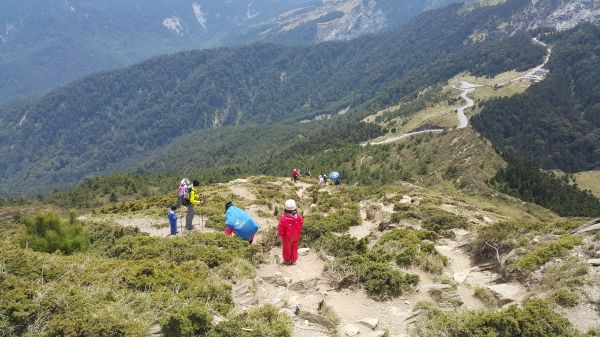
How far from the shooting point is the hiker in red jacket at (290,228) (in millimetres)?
17859

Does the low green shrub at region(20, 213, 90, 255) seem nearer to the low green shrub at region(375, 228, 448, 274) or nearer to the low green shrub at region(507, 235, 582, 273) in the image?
the low green shrub at region(375, 228, 448, 274)

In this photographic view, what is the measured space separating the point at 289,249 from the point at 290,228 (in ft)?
3.86

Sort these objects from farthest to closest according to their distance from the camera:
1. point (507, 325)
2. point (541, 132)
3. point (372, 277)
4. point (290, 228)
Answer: point (541, 132) → point (290, 228) → point (372, 277) → point (507, 325)

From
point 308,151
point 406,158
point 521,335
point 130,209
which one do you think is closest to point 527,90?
point 308,151

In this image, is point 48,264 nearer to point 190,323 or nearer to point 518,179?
point 190,323

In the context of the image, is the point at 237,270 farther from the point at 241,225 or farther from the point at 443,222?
the point at 443,222

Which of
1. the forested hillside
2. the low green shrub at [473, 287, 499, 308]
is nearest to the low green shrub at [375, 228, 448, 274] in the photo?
the low green shrub at [473, 287, 499, 308]

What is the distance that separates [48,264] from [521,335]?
13.8 m

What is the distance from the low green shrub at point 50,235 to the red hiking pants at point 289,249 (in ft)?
32.5

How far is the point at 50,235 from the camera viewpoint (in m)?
19.7

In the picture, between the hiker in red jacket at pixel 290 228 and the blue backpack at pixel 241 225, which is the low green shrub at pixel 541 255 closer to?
the hiker in red jacket at pixel 290 228

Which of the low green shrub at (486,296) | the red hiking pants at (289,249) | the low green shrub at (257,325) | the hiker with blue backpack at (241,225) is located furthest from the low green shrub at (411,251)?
the low green shrub at (257,325)

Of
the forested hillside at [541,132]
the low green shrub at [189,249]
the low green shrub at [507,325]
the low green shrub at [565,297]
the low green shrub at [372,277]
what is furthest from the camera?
the forested hillside at [541,132]

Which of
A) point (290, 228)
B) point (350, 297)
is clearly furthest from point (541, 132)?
point (350, 297)
